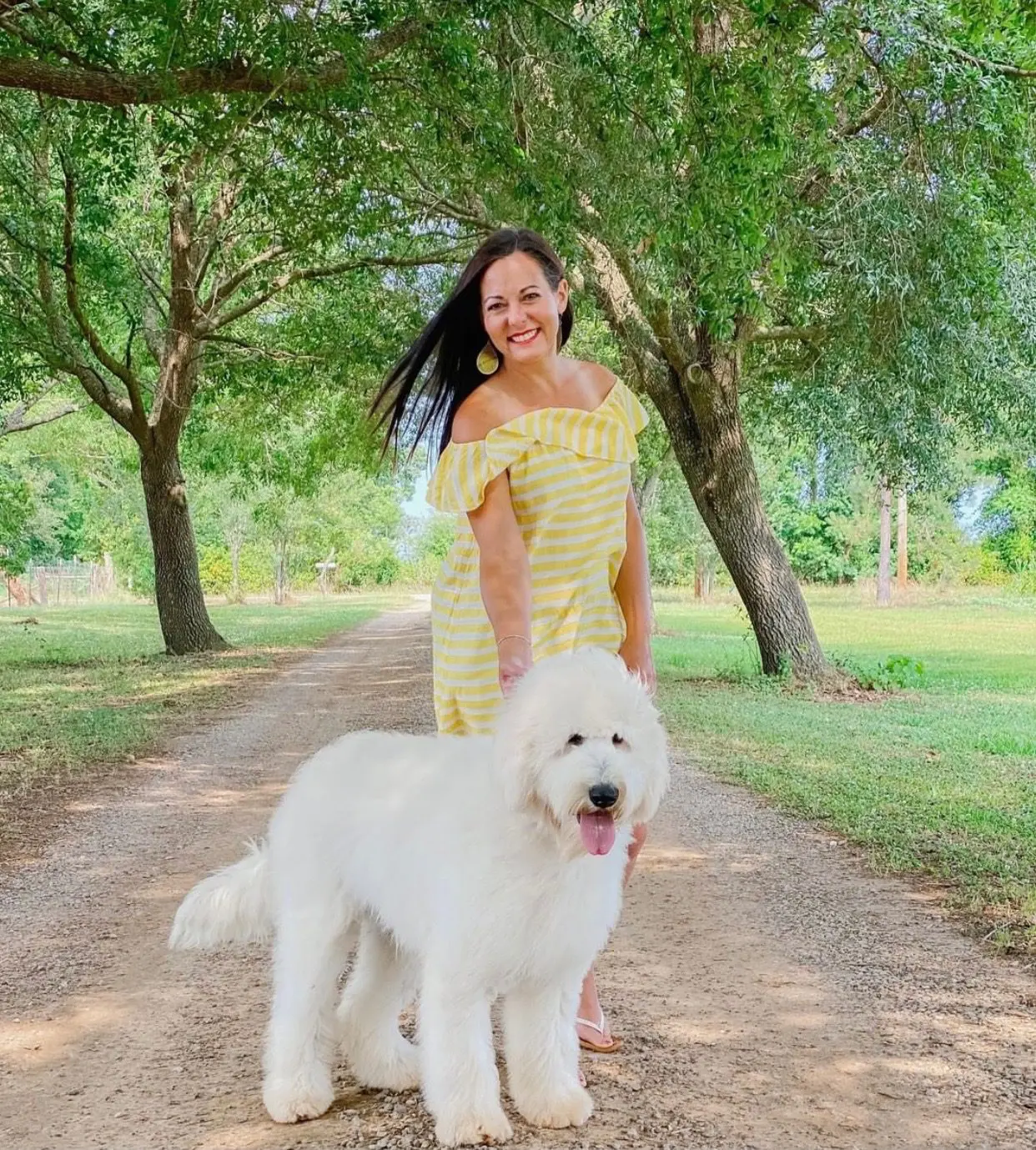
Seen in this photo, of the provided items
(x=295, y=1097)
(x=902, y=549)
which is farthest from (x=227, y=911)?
(x=902, y=549)

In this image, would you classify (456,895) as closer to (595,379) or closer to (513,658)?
(513,658)

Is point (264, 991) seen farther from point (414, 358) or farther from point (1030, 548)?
point (1030, 548)

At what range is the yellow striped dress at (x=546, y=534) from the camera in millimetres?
3469

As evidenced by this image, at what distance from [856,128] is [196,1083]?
1213 cm

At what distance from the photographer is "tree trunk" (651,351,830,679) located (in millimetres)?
15266

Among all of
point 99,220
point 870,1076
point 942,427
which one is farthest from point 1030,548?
point 870,1076

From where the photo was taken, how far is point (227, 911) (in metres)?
3.56

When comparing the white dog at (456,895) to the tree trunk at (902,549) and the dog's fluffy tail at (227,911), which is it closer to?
the dog's fluffy tail at (227,911)

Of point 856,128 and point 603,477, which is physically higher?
point 856,128

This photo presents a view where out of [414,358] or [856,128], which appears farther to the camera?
[856,128]

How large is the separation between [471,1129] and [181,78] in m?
8.31

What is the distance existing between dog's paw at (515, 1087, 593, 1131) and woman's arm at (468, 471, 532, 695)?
3.68 ft

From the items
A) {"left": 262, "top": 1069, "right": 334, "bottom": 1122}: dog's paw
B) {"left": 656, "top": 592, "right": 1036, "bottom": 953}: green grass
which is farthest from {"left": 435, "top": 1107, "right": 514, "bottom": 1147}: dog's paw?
{"left": 656, "top": 592, "right": 1036, "bottom": 953}: green grass

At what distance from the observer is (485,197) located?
11.1 m
